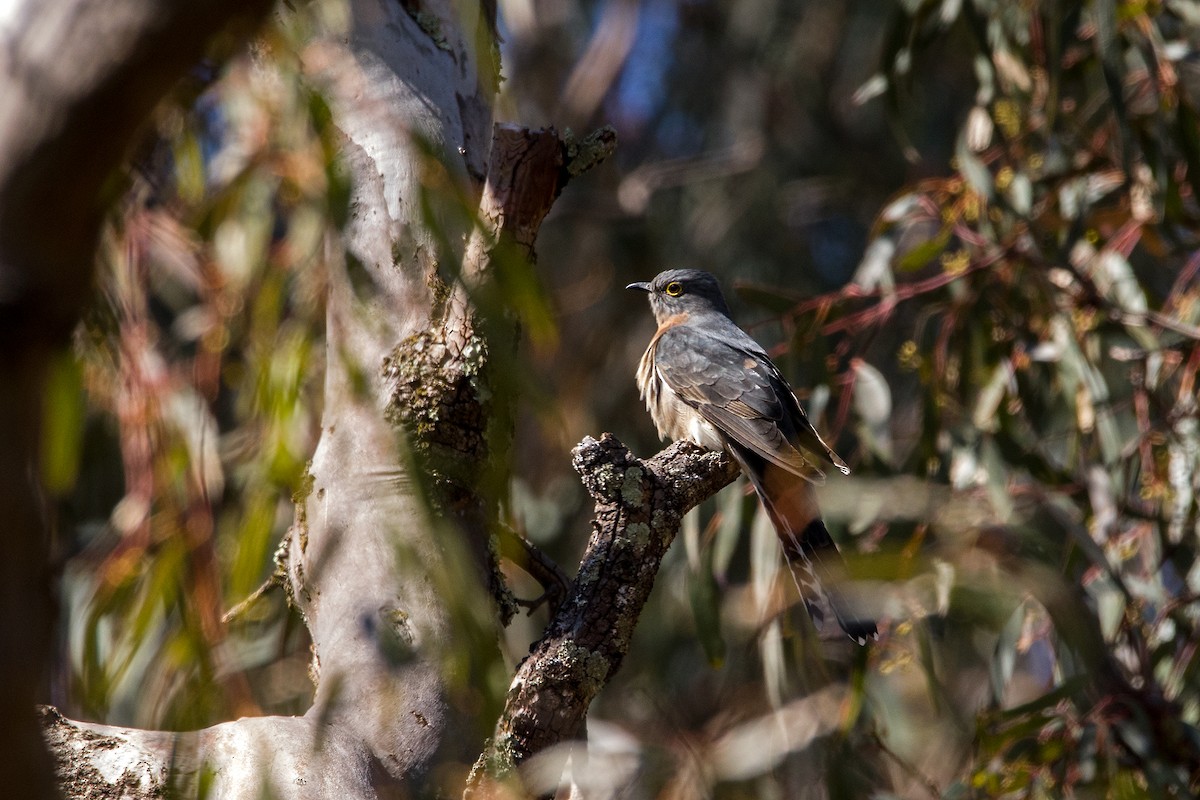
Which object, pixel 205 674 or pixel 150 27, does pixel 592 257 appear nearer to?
pixel 205 674

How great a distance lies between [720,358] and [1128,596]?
142 centimetres

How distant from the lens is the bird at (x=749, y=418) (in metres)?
3.19

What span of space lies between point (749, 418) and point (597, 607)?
155 cm

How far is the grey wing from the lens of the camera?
3410mm

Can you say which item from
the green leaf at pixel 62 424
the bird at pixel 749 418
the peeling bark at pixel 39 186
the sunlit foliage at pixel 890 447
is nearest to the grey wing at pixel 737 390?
the bird at pixel 749 418

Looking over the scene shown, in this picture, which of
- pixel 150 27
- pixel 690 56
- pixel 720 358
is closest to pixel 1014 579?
pixel 720 358

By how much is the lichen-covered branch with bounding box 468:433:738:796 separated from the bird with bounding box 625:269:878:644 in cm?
89

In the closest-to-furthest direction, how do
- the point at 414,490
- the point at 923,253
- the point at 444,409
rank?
the point at 414,490, the point at 444,409, the point at 923,253

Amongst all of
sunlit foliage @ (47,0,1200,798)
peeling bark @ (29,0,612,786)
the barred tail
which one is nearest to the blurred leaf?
sunlit foliage @ (47,0,1200,798)

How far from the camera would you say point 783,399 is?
376 centimetres

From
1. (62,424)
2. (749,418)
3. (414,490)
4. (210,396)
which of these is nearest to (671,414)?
(749,418)

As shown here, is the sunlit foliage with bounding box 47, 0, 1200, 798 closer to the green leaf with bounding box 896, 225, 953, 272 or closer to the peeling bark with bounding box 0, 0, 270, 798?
the green leaf with bounding box 896, 225, 953, 272

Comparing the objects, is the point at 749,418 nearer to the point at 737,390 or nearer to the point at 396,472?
the point at 737,390

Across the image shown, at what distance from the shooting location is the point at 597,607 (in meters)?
2.10
